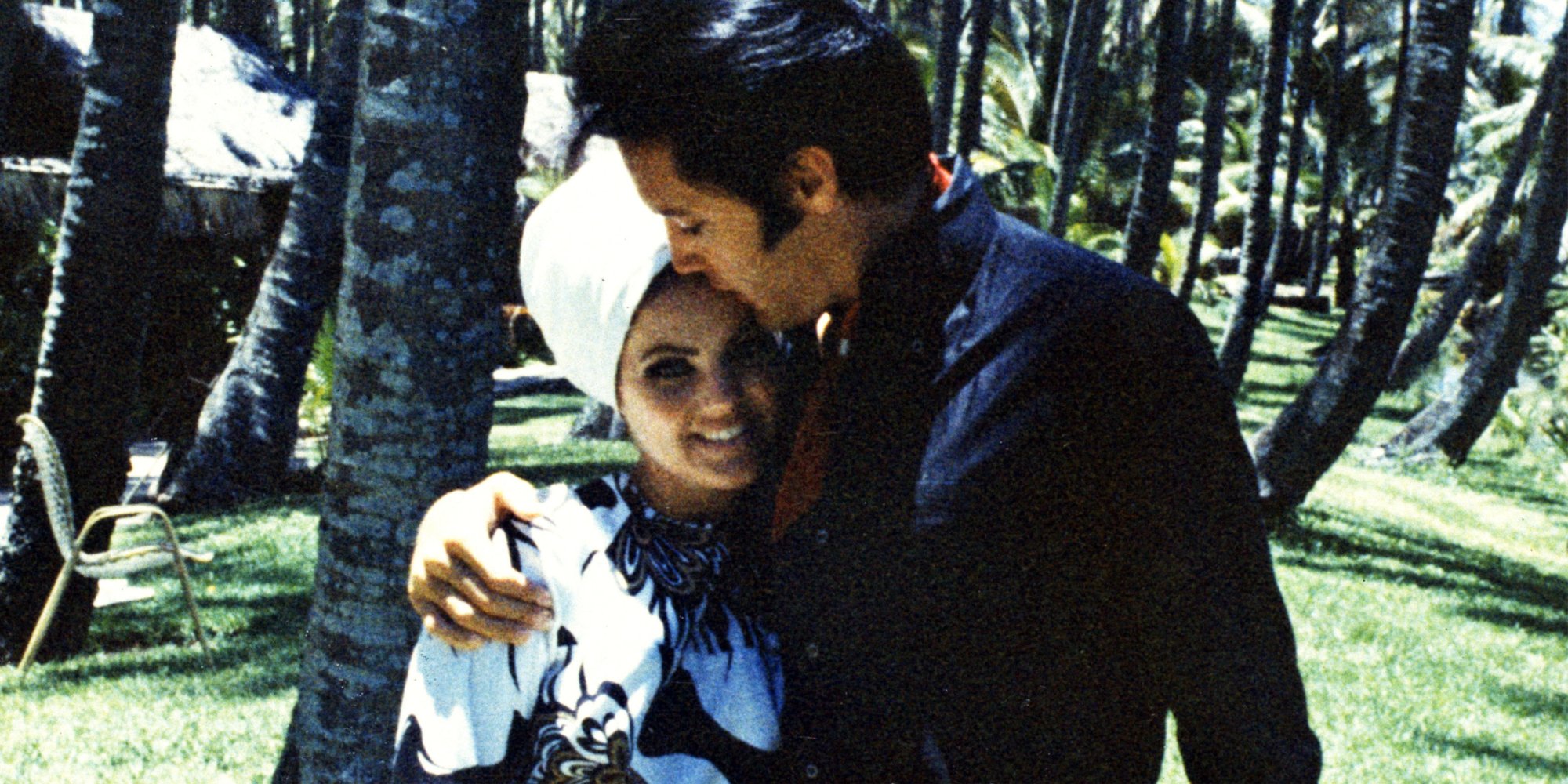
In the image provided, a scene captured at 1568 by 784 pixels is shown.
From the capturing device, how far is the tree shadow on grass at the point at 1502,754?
635cm

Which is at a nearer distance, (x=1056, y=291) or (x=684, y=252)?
(x=1056, y=291)

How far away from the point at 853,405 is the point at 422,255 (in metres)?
1.24

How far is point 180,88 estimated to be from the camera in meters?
17.7

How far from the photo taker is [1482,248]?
58.7ft

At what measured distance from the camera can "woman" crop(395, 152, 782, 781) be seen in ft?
6.07

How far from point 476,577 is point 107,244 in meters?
5.54

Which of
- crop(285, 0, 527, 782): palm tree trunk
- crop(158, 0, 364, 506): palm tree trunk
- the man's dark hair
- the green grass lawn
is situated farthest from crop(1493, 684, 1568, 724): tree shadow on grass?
crop(158, 0, 364, 506): palm tree trunk

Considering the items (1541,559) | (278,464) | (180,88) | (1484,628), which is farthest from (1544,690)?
(180,88)

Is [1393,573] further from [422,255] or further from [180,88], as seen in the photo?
[180,88]

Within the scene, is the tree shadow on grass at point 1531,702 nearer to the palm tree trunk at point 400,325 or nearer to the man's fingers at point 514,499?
the palm tree trunk at point 400,325

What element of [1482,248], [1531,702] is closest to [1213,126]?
[1482,248]

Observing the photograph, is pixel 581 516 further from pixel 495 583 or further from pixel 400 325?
pixel 400 325

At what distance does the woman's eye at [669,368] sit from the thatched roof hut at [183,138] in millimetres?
15034

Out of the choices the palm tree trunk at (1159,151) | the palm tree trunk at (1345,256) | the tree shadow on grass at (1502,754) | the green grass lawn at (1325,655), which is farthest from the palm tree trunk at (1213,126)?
the palm tree trunk at (1345,256)
